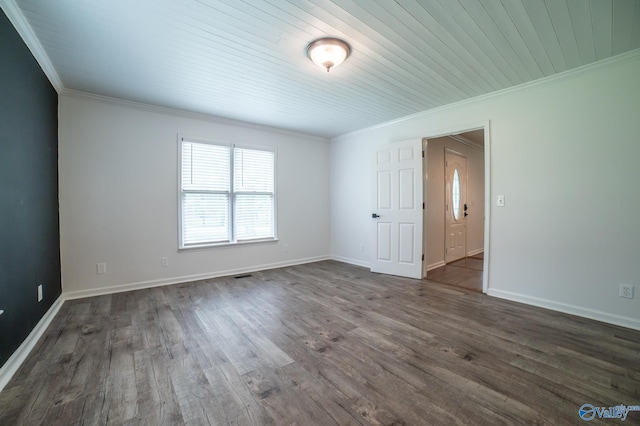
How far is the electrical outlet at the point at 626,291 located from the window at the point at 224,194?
4.48 m

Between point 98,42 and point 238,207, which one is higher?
point 98,42

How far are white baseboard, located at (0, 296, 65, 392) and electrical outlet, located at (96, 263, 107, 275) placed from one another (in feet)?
2.03

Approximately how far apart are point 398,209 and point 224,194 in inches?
114

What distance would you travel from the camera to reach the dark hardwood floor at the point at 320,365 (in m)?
1.41

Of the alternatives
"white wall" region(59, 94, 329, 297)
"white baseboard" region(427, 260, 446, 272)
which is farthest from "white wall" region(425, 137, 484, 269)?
"white wall" region(59, 94, 329, 297)

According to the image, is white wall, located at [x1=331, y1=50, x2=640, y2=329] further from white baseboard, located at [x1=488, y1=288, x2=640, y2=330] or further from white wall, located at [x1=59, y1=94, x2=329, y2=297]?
white wall, located at [x1=59, y1=94, x2=329, y2=297]

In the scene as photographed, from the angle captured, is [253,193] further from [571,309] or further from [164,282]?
[571,309]

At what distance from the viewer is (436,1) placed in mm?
1779

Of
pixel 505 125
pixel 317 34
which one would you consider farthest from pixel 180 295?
pixel 505 125

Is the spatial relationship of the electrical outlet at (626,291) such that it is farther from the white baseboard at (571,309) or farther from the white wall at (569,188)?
the white baseboard at (571,309)

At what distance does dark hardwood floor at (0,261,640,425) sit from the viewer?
1413mm

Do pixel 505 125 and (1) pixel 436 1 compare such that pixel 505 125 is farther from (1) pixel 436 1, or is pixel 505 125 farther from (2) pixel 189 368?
(2) pixel 189 368

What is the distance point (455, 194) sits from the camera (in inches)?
211

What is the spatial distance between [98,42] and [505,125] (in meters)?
4.36
